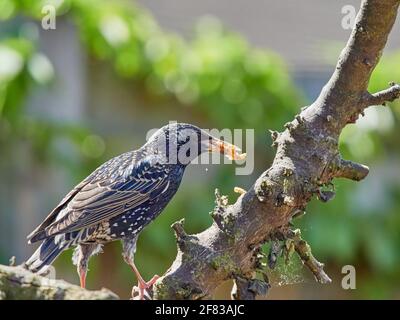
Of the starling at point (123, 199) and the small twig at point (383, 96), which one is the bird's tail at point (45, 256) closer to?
the starling at point (123, 199)

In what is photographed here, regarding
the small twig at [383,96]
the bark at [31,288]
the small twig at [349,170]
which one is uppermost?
the small twig at [383,96]

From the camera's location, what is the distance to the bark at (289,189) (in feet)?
7.47

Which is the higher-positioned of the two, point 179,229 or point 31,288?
point 179,229

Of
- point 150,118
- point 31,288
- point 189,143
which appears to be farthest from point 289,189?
point 150,118

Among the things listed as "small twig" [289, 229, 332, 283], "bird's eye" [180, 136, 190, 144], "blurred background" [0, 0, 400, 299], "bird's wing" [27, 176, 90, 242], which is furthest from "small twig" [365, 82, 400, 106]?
"blurred background" [0, 0, 400, 299]

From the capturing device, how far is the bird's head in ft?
6.99

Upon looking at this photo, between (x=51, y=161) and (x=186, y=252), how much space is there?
470 cm

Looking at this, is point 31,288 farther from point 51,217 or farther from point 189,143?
point 189,143

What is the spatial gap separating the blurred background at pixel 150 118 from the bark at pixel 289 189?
390cm

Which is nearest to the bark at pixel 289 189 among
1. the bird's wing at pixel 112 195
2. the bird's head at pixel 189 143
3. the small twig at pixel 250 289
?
the small twig at pixel 250 289

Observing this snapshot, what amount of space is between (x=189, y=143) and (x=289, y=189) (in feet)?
0.94

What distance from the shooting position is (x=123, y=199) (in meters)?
2.47
